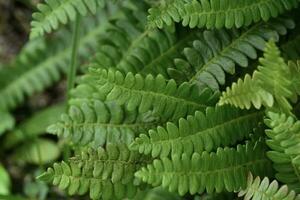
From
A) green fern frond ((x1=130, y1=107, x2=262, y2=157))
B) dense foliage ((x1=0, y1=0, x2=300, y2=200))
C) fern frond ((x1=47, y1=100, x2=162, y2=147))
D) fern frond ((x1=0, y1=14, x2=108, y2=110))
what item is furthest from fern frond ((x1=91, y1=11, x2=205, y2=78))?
fern frond ((x1=0, y1=14, x2=108, y2=110))

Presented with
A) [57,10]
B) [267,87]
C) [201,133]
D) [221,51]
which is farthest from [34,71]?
[267,87]

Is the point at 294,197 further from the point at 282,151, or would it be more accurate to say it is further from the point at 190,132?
the point at 190,132

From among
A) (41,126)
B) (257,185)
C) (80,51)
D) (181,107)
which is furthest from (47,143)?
(257,185)

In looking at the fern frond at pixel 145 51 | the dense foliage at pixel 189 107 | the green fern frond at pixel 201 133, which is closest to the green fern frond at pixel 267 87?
the dense foliage at pixel 189 107

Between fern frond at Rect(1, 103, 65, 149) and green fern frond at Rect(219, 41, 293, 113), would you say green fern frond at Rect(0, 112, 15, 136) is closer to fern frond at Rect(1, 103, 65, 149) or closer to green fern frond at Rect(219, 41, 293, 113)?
fern frond at Rect(1, 103, 65, 149)

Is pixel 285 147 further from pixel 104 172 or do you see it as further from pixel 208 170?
pixel 104 172

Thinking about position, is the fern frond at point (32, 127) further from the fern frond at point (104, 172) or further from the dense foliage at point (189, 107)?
the fern frond at point (104, 172)
